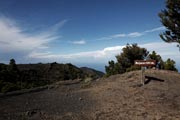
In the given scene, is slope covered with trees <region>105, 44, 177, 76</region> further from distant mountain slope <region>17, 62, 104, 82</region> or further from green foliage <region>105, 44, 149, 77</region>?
distant mountain slope <region>17, 62, 104, 82</region>

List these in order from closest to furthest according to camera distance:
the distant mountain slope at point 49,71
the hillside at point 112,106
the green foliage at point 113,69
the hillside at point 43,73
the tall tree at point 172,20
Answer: the hillside at point 112,106, the tall tree at point 172,20, the green foliage at point 113,69, the hillside at point 43,73, the distant mountain slope at point 49,71

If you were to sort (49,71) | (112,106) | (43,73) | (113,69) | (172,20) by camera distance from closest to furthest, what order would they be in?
1. (112,106)
2. (172,20)
3. (113,69)
4. (43,73)
5. (49,71)

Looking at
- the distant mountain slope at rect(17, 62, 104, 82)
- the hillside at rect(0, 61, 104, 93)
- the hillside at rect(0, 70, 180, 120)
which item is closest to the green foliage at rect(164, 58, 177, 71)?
the hillside at rect(0, 70, 180, 120)

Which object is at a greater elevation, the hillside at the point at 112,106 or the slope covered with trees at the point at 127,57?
the slope covered with trees at the point at 127,57

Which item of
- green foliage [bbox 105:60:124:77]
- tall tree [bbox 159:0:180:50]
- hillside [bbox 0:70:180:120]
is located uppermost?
tall tree [bbox 159:0:180:50]

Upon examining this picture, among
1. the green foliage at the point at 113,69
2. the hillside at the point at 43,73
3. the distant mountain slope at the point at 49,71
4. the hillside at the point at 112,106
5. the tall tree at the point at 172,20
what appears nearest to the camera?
the hillside at the point at 112,106

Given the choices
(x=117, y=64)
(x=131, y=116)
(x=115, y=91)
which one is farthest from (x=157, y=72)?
(x=117, y=64)

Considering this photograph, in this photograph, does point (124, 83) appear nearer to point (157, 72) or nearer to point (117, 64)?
point (157, 72)

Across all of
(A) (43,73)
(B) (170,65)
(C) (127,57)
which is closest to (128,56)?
(C) (127,57)

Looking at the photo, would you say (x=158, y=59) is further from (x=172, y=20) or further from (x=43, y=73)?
(x=43, y=73)

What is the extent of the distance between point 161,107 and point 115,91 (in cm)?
422

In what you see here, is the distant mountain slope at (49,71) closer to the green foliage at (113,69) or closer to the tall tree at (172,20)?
the green foliage at (113,69)

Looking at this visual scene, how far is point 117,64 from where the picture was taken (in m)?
35.6

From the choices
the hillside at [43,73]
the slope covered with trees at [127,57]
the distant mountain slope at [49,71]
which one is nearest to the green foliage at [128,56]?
the slope covered with trees at [127,57]
